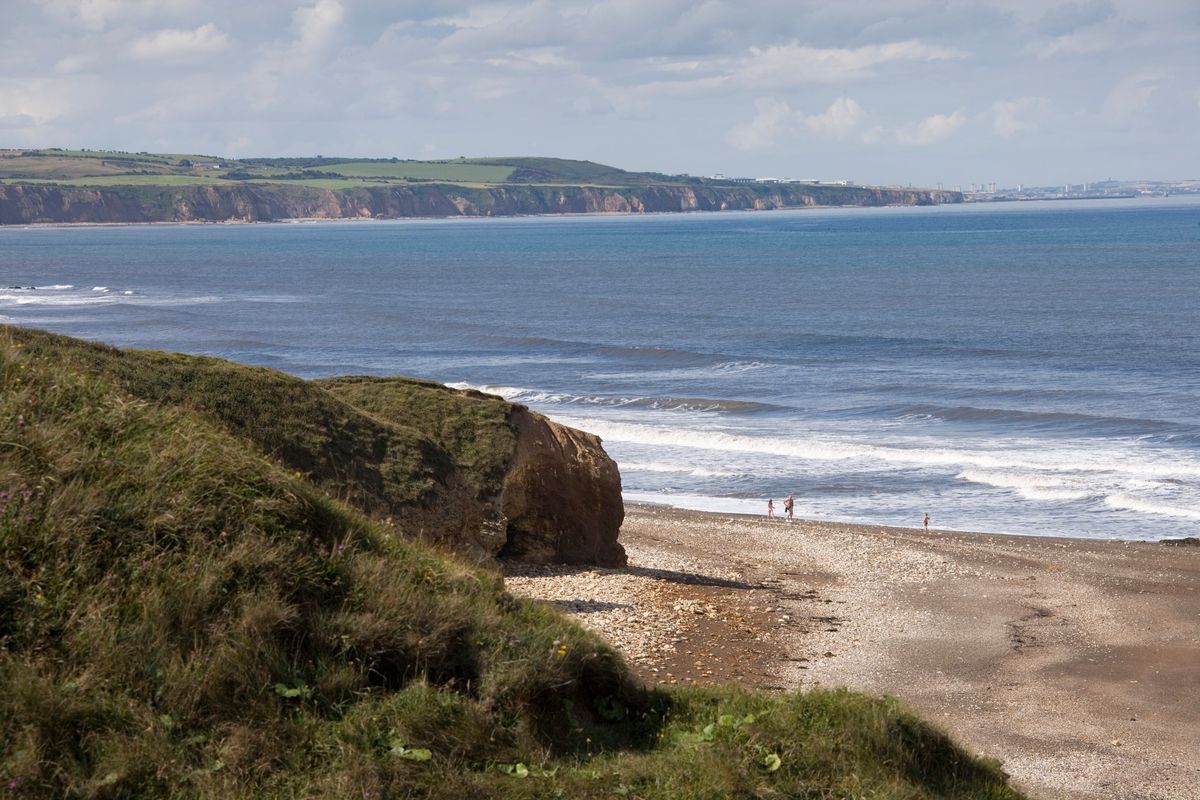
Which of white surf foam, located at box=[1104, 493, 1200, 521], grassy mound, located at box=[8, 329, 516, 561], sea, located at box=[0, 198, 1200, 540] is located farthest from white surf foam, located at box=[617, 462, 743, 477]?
grassy mound, located at box=[8, 329, 516, 561]

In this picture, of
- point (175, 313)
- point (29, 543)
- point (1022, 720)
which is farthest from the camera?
point (175, 313)

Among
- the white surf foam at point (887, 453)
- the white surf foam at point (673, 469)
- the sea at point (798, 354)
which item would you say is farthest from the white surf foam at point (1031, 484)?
the white surf foam at point (673, 469)

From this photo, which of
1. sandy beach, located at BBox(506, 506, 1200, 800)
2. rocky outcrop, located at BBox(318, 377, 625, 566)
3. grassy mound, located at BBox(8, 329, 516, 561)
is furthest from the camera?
rocky outcrop, located at BBox(318, 377, 625, 566)

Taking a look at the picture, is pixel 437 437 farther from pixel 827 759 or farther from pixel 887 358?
pixel 887 358

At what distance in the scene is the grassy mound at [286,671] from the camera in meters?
7.06

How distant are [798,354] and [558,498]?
37.8 meters

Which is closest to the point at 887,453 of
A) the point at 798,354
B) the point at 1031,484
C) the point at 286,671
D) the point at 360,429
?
the point at 1031,484

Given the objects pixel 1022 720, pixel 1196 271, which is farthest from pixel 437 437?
pixel 1196 271

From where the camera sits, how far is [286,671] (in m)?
7.70

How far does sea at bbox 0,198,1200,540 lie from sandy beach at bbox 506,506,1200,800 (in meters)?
4.98

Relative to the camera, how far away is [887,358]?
178 ft

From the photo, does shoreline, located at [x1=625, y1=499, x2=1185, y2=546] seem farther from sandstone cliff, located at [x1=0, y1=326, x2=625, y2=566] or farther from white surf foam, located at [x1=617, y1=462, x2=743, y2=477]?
sandstone cliff, located at [x1=0, y1=326, x2=625, y2=566]

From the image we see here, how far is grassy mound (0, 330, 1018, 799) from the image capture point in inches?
278

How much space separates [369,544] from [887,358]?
47625 millimetres
